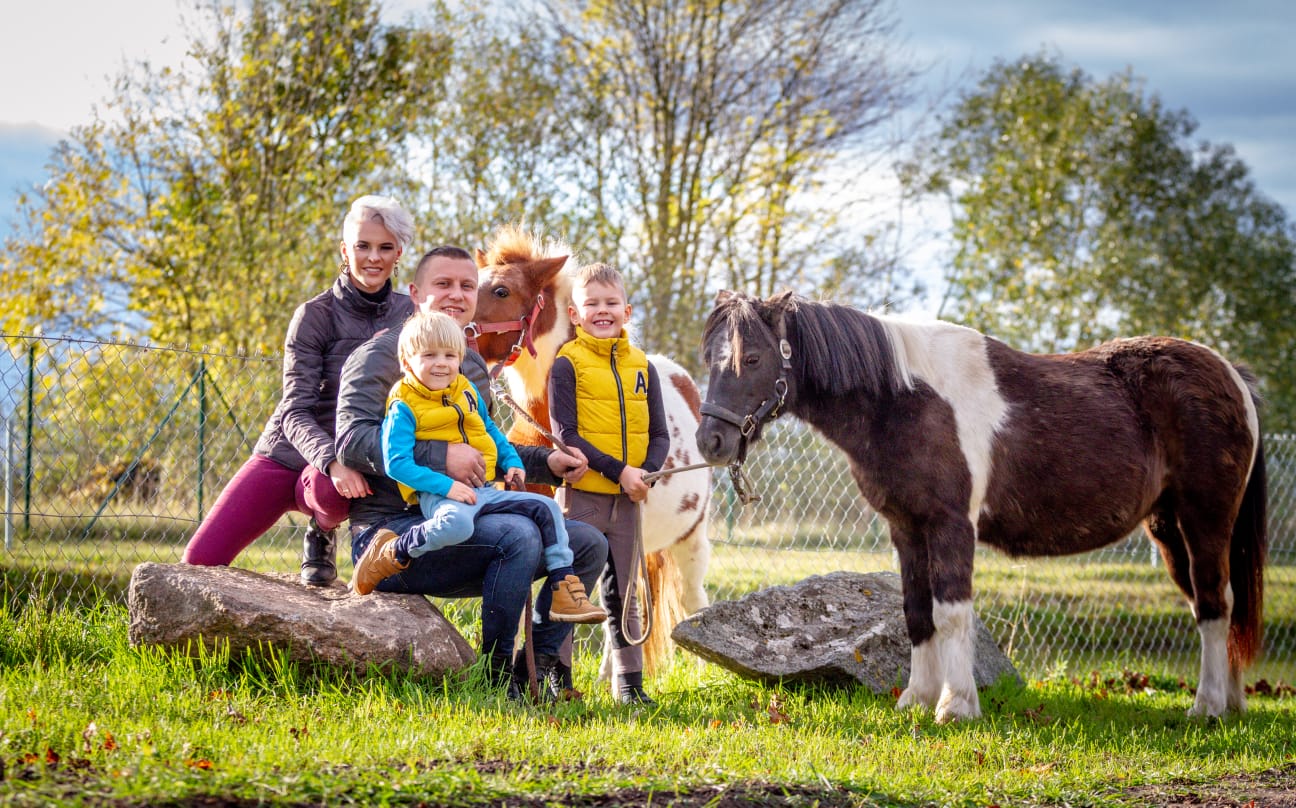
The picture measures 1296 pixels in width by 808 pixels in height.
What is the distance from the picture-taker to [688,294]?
12.7 m

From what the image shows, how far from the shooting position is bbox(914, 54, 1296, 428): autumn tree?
17.1 meters

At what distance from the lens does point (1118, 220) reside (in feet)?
60.4

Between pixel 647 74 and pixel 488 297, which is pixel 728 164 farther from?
pixel 488 297

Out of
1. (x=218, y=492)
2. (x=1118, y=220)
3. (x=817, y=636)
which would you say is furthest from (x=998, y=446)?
(x=1118, y=220)

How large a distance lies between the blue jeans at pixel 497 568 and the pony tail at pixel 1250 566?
3.59 metres

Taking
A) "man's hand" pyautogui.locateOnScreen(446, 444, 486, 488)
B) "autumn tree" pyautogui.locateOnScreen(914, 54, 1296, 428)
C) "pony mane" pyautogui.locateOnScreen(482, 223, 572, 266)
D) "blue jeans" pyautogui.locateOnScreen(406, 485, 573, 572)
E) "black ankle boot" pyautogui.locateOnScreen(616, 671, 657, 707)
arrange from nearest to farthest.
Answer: "blue jeans" pyautogui.locateOnScreen(406, 485, 573, 572)
"man's hand" pyautogui.locateOnScreen(446, 444, 486, 488)
"black ankle boot" pyautogui.locateOnScreen(616, 671, 657, 707)
"pony mane" pyautogui.locateOnScreen(482, 223, 572, 266)
"autumn tree" pyautogui.locateOnScreen(914, 54, 1296, 428)

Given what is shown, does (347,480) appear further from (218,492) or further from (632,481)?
(218,492)

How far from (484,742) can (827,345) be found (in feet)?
7.56

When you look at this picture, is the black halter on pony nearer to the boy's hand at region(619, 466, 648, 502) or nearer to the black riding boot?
the boy's hand at region(619, 466, 648, 502)

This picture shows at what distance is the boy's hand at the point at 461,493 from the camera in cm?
368

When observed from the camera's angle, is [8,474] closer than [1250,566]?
No

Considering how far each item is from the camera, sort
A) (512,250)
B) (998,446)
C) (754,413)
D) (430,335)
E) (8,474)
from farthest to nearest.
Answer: (8,474) → (512,250) → (998,446) → (754,413) → (430,335)

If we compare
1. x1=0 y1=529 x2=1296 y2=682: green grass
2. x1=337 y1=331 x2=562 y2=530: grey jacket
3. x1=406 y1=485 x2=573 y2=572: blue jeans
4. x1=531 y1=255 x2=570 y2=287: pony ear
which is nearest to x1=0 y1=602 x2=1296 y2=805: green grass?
x1=406 y1=485 x2=573 y2=572: blue jeans

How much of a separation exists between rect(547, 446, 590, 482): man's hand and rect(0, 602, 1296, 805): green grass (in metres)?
0.91
